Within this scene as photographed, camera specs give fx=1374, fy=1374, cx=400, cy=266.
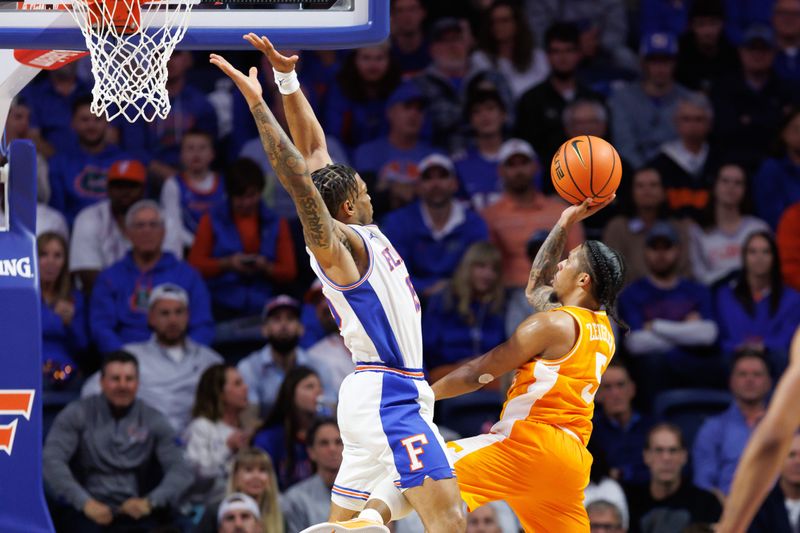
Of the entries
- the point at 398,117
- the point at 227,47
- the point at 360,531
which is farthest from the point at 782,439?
the point at 398,117

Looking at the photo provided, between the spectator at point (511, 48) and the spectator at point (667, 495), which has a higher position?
the spectator at point (511, 48)

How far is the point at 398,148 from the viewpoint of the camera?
1104 centimetres

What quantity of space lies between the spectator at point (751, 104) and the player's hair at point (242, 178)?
13.3 feet

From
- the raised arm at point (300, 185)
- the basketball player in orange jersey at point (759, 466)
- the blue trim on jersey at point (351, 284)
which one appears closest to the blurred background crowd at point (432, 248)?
the blue trim on jersey at point (351, 284)

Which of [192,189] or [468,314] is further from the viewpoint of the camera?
[192,189]

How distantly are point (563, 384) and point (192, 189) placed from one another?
5031 mm

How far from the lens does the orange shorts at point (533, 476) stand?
20.0ft

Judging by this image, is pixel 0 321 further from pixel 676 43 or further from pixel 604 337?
pixel 676 43

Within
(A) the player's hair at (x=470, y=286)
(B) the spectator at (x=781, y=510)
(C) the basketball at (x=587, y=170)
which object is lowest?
(B) the spectator at (x=781, y=510)

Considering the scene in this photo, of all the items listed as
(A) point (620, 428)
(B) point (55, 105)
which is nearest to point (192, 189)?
(B) point (55, 105)

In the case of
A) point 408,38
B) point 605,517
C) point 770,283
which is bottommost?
point 605,517

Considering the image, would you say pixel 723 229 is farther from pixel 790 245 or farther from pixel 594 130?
pixel 594 130

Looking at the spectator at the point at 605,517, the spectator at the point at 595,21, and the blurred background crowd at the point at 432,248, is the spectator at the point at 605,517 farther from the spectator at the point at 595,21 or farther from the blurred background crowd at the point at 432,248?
the spectator at the point at 595,21

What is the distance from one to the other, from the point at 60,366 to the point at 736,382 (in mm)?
4715
